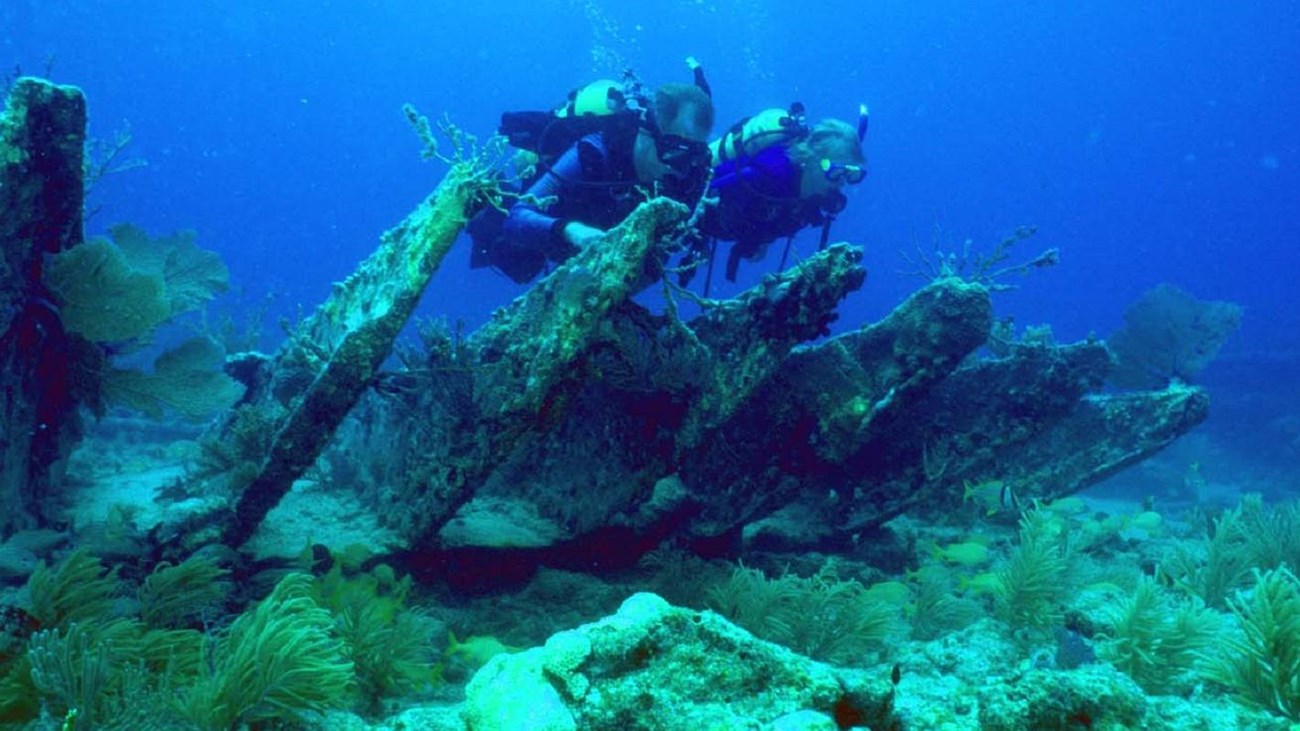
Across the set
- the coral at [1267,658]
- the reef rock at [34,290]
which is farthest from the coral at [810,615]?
the reef rock at [34,290]

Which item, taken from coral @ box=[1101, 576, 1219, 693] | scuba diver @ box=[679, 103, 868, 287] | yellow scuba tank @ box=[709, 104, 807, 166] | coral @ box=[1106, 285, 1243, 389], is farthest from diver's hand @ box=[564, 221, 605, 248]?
coral @ box=[1106, 285, 1243, 389]

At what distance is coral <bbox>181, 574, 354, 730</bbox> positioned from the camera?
8.47 ft

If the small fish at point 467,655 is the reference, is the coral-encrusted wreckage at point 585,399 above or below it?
above

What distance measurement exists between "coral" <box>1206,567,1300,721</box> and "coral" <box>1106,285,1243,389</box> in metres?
7.23

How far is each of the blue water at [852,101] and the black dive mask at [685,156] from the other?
354ft

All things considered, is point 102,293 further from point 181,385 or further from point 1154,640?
point 1154,640

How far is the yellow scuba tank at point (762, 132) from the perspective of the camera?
7156 mm

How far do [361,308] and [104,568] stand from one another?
7.12 ft

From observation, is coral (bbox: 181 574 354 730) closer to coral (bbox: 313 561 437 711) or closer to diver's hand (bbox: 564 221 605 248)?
coral (bbox: 313 561 437 711)

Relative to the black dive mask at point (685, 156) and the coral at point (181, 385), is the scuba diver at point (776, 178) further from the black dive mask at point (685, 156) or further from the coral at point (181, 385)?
the coral at point (181, 385)

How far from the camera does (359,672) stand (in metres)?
3.61

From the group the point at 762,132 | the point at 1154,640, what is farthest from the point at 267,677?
the point at 762,132

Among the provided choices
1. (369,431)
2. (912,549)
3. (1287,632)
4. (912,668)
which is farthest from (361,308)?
(912,549)

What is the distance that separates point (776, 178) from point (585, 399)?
3089mm
